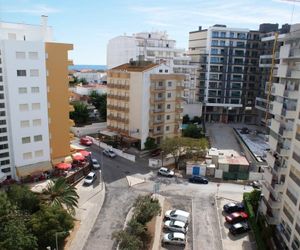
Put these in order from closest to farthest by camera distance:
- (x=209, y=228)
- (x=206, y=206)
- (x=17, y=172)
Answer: (x=209, y=228), (x=206, y=206), (x=17, y=172)

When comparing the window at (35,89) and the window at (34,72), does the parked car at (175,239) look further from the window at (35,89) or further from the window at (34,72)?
the window at (34,72)

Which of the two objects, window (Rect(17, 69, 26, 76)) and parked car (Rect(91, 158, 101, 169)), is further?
parked car (Rect(91, 158, 101, 169))

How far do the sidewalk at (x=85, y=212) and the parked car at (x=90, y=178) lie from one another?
83cm

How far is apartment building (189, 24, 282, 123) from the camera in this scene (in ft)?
290

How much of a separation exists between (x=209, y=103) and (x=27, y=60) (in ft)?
201

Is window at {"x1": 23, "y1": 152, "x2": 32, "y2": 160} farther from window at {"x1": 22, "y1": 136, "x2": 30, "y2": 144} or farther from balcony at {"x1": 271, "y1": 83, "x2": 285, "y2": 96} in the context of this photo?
balcony at {"x1": 271, "y1": 83, "x2": 285, "y2": 96}

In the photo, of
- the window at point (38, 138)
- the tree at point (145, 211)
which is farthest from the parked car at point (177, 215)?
the window at point (38, 138)

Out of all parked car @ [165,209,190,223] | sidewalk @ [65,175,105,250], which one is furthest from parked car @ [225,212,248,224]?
sidewalk @ [65,175,105,250]

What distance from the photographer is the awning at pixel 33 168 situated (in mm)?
45281

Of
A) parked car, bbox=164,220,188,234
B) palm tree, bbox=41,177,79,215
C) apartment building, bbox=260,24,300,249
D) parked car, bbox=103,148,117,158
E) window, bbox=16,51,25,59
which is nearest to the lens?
apartment building, bbox=260,24,300,249

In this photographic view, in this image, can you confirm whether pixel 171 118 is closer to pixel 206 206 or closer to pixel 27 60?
pixel 206 206

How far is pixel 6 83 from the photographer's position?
138ft

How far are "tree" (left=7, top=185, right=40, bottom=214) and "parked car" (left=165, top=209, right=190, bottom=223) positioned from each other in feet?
51.8

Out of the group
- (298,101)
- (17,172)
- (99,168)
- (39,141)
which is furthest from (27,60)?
(298,101)
